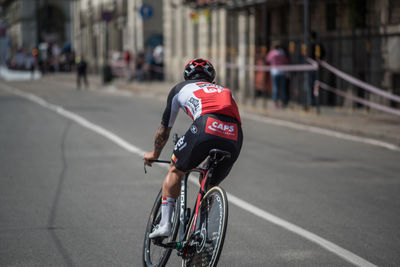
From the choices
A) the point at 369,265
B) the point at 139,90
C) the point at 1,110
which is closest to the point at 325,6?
the point at 1,110

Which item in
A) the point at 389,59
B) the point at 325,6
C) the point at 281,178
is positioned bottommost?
the point at 281,178

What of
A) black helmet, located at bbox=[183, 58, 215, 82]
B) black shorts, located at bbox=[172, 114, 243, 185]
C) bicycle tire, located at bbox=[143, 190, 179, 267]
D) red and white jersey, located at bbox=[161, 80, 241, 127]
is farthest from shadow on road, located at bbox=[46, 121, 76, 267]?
black helmet, located at bbox=[183, 58, 215, 82]

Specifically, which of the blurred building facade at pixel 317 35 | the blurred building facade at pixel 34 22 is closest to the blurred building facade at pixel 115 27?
the blurred building facade at pixel 317 35

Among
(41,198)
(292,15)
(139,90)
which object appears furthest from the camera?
(139,90)

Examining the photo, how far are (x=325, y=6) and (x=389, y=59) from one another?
3983 millimetres

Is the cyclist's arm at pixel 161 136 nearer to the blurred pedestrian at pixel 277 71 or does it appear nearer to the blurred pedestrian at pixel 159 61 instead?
the blurred pedestrian at pixel 277 71

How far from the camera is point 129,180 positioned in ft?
33.1

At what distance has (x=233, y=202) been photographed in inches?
336

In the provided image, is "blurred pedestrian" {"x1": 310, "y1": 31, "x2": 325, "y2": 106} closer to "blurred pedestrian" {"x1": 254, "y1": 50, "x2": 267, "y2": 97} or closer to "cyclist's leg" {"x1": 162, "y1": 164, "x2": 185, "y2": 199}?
"blurred pedestrian" {"x1": 254, "y1": 50, "x2": 267, "y2": 97}

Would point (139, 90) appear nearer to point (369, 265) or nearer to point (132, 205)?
point (132, 205)

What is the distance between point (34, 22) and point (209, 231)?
106m

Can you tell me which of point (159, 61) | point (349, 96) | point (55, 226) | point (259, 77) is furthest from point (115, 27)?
point (55, 226)

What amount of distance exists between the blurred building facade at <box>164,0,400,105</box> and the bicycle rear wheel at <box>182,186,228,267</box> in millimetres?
15456

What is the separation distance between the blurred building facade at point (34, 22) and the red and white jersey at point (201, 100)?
8744 cm
